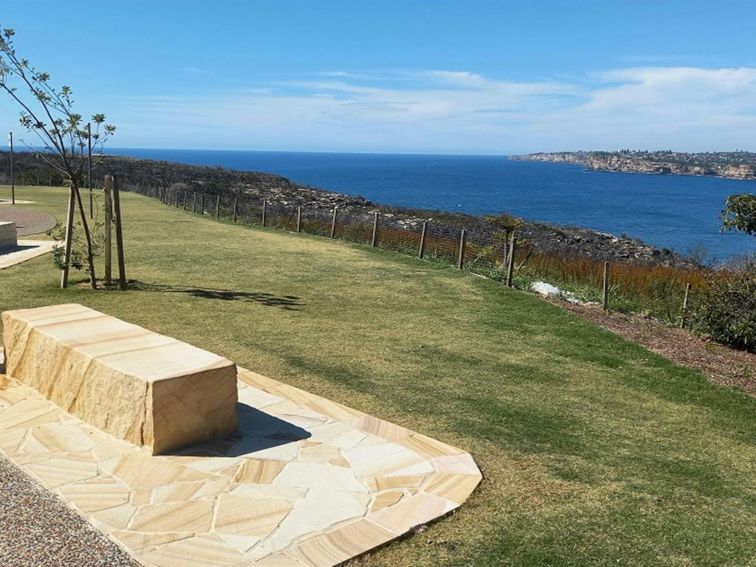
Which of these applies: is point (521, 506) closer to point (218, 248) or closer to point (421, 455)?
point (421, 455)

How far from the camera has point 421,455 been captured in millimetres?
4520

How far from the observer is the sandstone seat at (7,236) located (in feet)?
43.5

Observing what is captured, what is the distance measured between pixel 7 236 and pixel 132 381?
36.1 ft

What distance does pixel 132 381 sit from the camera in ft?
14.2

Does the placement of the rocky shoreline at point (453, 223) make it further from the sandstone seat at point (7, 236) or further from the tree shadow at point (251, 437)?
the tree shadow at point (251, 437)

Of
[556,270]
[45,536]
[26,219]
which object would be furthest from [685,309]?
[26,219]

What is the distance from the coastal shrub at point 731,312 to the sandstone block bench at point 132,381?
26.4ft

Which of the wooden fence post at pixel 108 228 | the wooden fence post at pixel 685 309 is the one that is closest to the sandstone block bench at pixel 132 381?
the wooden fence post at pixel 108 228

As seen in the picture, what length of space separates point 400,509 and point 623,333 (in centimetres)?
635

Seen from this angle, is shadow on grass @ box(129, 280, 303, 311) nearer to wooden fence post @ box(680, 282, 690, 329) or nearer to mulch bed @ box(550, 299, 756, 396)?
mulch bed @ box(550, 299, 756, 396)

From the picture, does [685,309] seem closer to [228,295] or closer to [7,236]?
[228,295]

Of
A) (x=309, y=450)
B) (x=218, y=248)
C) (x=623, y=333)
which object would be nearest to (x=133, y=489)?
(x=309, y=450)

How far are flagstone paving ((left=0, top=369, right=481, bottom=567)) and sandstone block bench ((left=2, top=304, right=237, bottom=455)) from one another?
12 cm

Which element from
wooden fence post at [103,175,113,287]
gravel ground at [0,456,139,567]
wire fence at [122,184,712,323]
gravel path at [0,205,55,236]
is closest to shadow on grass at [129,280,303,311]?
wooden fence post at [103,175,113,287]
